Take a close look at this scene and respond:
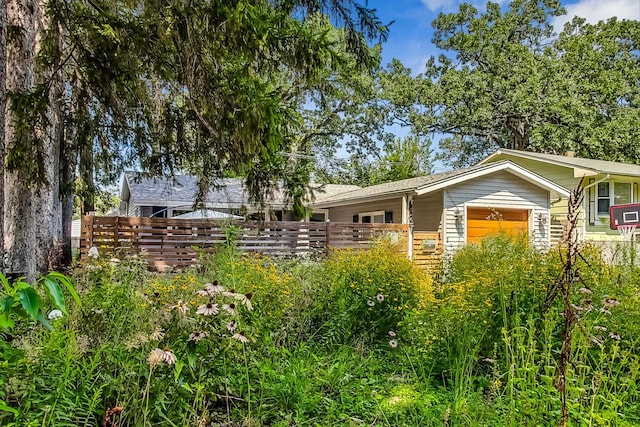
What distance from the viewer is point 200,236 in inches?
393

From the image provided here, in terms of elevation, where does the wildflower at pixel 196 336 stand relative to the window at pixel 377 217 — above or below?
below

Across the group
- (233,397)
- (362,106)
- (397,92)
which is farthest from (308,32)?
(397,92)

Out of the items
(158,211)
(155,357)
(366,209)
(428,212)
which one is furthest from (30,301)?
(158,211)

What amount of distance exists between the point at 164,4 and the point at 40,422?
3865 millimetres

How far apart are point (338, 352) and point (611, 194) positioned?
15.0 metres

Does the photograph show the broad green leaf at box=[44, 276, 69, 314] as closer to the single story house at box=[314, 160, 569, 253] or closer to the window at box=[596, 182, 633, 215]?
the single story house at box=[314, 160, 569, 253]

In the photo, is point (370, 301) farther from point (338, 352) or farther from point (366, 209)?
point (366, 209)

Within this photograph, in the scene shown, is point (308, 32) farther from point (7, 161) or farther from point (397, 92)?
point (397, 92)

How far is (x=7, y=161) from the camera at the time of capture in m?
4.25

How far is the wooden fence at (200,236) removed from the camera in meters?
8.75

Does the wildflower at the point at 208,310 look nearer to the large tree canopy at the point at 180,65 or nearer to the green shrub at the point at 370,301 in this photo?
the green shrub at the point at 370,301

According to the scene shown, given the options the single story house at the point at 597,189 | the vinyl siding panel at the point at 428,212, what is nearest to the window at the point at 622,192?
the single story house at the point at 597,189

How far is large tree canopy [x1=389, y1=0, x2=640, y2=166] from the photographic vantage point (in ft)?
64.7

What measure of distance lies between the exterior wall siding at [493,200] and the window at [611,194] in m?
3.81
